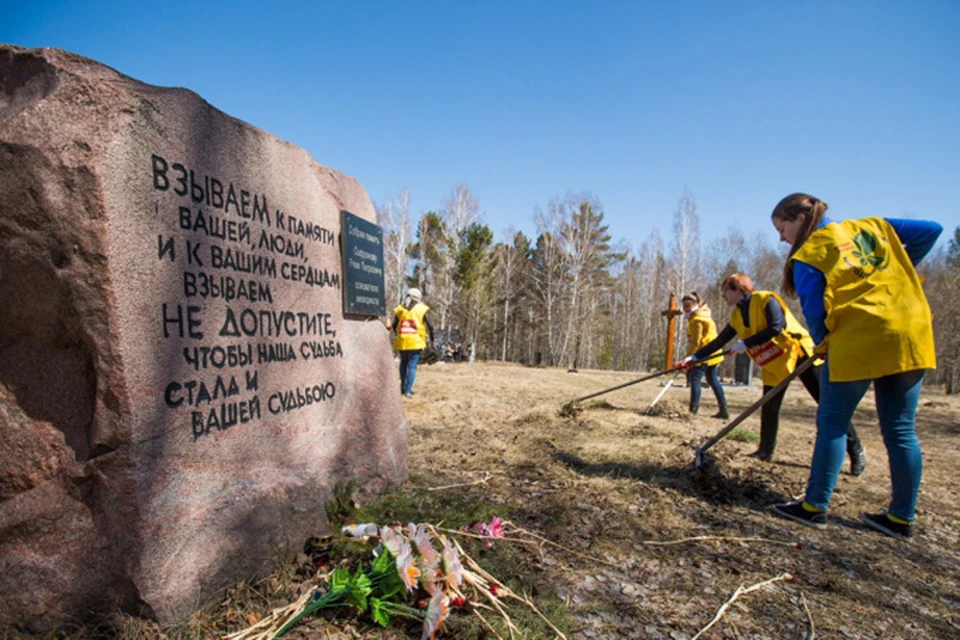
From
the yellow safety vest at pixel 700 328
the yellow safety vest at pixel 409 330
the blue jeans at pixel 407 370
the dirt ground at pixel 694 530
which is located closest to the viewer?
the dirt ground at pixel 694 530

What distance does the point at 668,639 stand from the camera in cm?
181

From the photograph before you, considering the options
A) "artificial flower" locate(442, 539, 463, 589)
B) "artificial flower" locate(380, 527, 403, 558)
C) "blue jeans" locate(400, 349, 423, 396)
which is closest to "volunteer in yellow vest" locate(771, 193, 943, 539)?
"artificial flower" locate(442, 539, 463, 589)

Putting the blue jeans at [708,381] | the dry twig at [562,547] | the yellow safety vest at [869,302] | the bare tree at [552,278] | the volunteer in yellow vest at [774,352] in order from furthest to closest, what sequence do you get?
the bare tree at [552,278] < the blue jeans at [708,381] < the volunteer in yellow vest at [774,352] < the yellow safety vest at [869,302] < the dry twig at [562,547]

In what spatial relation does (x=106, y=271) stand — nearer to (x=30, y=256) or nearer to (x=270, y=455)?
(x=30, y=256)

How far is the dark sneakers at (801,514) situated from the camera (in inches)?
111

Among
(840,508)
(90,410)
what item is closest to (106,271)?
(90,410)

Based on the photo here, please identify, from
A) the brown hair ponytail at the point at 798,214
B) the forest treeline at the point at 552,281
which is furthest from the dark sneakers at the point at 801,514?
the forest treeline at the point at 552,281

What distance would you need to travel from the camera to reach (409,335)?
280 inches

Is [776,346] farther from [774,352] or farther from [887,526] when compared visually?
[887,526]

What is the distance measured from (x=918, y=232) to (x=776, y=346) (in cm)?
147

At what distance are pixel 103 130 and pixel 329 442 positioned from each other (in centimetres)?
170

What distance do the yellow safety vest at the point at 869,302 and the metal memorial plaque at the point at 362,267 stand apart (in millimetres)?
2535

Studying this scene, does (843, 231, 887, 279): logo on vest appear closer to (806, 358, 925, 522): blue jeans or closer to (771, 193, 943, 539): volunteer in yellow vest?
(771, 193, 943, 539): volunteer in yellow vest

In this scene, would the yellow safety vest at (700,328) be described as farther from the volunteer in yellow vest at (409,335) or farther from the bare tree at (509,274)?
the bare tree at (509,274)
